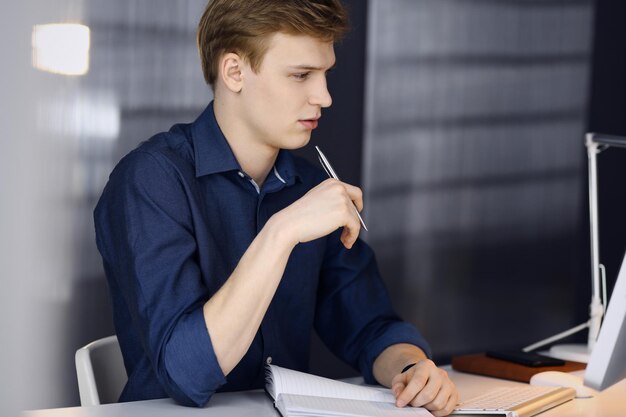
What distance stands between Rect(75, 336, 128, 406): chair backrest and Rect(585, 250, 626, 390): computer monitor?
0.93 metres

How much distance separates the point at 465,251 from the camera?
3.70 m

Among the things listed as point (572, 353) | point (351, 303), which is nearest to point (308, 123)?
point (351, 303)

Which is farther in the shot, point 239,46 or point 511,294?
point 511,294

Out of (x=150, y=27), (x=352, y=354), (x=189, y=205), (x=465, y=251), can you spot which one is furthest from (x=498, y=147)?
(x=189, y=205)

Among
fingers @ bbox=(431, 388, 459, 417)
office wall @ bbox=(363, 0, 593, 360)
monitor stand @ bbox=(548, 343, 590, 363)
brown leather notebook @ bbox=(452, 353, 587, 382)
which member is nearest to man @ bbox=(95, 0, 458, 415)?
fingers @ bbox=(431, 388, 459, 417)

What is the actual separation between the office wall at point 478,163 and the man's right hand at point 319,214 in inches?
73.7

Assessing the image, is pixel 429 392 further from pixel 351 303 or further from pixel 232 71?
pixel 232 71

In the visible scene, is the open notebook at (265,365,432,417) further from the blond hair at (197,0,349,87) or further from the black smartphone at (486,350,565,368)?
the blond hair at (197,0,349,87)

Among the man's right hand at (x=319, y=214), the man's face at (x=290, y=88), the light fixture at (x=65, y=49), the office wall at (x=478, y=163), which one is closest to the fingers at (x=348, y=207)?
the man's right hand at (x=319, y=214)

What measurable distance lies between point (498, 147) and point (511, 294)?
644 mm

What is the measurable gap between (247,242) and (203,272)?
0.58 ft

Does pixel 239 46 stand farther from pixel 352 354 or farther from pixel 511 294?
pixel 511 294

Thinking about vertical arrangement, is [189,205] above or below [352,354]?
above

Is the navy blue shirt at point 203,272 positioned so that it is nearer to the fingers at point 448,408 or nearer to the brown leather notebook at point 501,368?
the brown leather notebook at point 501,368
